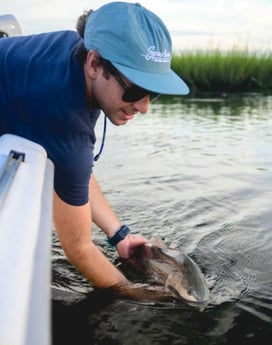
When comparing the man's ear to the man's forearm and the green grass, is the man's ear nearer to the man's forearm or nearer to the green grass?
the man's forearm

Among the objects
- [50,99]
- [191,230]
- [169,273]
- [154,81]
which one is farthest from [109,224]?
[154,81]

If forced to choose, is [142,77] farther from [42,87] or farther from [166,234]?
[166,234]

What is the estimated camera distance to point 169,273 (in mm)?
2672

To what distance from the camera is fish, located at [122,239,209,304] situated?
2604 millimetres

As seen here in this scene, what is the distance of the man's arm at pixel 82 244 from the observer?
7.60ft

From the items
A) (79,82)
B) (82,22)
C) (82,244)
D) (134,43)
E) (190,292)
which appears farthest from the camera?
(190,292)

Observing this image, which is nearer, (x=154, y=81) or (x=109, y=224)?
(x=154, y=81)

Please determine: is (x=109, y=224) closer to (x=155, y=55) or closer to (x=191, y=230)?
(x=191, y=230)

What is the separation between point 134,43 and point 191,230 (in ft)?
6.29

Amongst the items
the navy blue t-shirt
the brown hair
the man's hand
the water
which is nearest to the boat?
the navy blue t-shirt

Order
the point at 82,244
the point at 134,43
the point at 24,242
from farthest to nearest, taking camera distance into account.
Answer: the point at 82,244 < the point at 134,43 < the point at 24,242

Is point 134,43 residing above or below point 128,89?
above

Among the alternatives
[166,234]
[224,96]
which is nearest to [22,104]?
[166,234]

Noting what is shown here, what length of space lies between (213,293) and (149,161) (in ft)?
9.97
